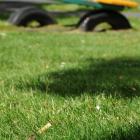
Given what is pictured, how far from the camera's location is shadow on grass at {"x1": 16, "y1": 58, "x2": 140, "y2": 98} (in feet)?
18.0

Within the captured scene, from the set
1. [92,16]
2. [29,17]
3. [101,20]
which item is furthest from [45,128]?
[29,17]

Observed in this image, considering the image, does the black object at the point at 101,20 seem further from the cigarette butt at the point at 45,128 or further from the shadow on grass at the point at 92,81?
the cigarette butt at the point at 45,128

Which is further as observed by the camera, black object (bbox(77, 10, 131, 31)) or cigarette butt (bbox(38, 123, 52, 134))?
black object (bbox(77, 10, 131, 31))

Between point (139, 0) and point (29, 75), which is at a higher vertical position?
point (29, 75)

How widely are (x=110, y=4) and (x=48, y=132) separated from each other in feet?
36.0

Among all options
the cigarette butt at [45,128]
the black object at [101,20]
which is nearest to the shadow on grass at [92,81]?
the cigarette butt at [45,128]

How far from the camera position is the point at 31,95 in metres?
5.09

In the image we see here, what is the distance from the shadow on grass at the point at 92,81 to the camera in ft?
18.0

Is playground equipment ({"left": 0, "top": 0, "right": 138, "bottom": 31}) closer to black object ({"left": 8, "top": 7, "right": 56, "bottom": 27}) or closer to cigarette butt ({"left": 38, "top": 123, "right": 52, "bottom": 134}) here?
black object ({"left": 8, "top": 7, "right": 56, "bottom": 27})

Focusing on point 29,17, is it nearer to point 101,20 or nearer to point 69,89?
point 101,20

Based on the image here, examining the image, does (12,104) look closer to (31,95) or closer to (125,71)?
(31,95)

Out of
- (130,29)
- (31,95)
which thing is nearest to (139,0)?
(130,29)

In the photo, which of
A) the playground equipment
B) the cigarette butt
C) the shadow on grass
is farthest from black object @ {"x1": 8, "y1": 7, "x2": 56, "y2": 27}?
the cigarette butt

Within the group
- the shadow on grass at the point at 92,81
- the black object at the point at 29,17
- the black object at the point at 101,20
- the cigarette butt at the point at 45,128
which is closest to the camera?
the cigarette butt at the point at 45,128
